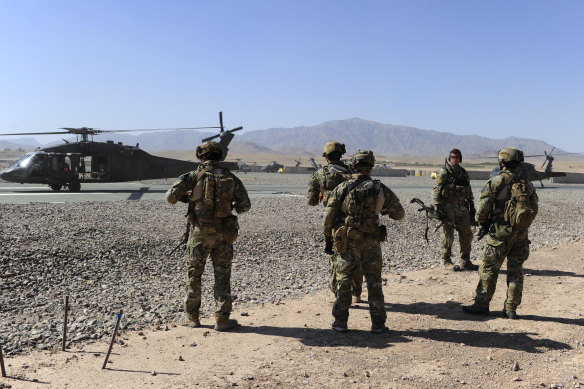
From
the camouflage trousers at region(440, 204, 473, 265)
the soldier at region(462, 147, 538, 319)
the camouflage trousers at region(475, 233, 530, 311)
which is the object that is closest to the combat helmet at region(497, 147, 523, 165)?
the soldier at region(462, 147, 538, 319)

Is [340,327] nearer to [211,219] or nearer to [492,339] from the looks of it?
[492,339]

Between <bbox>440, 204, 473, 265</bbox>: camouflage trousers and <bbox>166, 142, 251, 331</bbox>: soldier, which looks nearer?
<bbox>166, 142, 251, 331</bbox>: soldier

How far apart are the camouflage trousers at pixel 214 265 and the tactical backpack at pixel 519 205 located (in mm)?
3232

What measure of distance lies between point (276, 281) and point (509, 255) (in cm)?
369

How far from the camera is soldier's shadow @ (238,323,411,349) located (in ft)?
18.1

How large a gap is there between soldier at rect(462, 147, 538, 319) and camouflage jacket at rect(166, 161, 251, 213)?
285 cm

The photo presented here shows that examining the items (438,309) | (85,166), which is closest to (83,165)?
(85,166)

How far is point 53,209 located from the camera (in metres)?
15.2

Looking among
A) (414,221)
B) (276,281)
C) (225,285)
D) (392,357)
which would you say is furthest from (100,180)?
(392,357)

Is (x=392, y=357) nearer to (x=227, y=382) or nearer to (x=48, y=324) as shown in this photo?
(x=227, y=382)

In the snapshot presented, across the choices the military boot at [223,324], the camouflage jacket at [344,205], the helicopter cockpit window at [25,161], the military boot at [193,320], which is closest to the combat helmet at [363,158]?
the camouflage jacket at [344,205]

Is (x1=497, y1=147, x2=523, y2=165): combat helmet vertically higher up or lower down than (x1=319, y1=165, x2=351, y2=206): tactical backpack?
higher up

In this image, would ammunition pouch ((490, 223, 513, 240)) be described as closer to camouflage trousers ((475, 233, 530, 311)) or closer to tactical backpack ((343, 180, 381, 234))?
camouflage trousers ((475, 233, 530, 311))

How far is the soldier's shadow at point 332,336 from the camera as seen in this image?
5520 mm
